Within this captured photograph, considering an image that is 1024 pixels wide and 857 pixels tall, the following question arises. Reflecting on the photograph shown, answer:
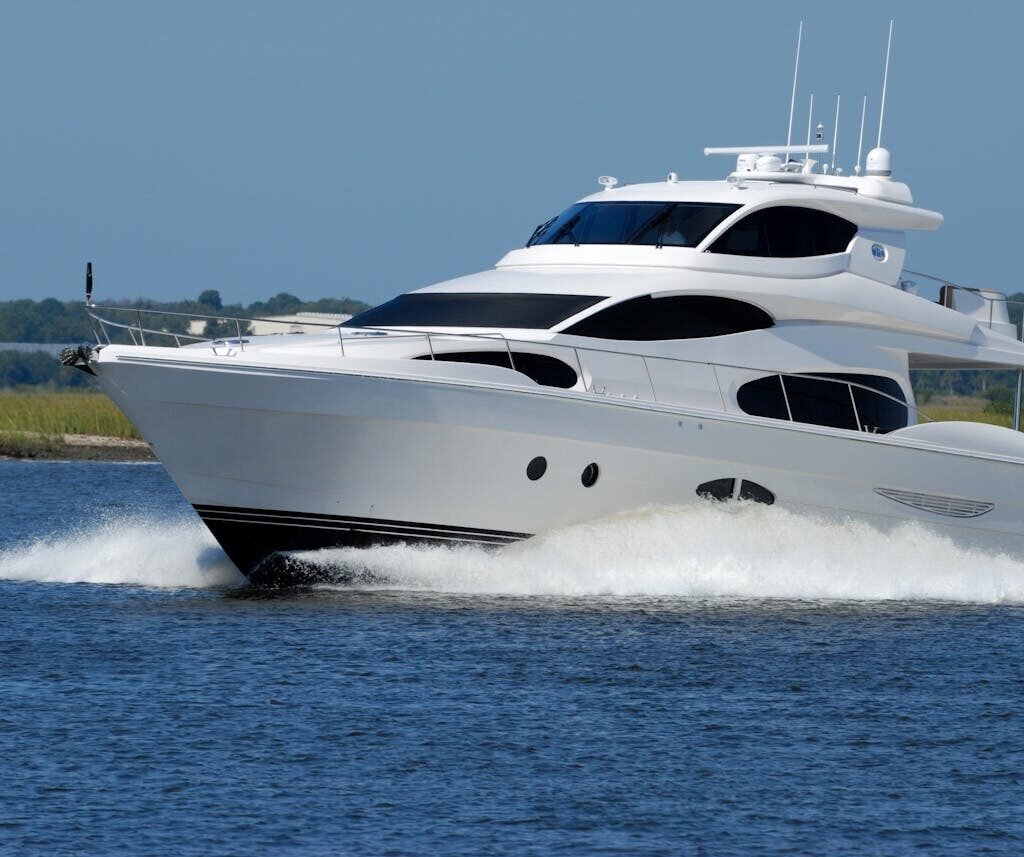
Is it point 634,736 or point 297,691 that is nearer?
point 634,736

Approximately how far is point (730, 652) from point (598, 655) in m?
1.06

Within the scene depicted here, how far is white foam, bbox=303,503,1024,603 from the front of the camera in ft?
49.6

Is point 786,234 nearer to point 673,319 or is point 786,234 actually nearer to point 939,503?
point 673,319

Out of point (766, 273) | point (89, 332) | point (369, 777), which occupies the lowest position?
point (369, 777)

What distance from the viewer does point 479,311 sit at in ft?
52.1

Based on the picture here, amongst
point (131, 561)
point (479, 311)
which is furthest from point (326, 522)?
point (131, 561)

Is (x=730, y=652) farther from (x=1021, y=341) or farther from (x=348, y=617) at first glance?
(x=1021, y=341)

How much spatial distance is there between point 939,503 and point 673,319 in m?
3.23

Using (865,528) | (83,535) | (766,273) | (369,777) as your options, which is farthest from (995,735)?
(83,535)

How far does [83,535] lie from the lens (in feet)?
60.7

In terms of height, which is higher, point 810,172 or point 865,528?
point 810,172

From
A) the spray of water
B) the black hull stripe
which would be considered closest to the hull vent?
the spray of water

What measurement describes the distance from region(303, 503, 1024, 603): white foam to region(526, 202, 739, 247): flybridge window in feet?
9.14

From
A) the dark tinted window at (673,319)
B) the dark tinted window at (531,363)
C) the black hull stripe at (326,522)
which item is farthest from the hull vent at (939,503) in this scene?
the black hull stripe at (326,522)
